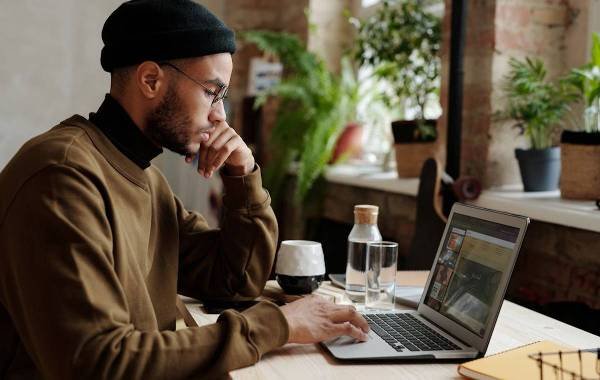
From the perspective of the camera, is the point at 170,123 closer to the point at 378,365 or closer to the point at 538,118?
the point at 378,365

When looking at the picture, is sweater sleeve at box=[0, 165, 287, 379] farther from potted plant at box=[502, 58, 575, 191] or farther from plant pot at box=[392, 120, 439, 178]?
plant pot at box=[392, 120, 439, 178]

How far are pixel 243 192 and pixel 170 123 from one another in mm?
313

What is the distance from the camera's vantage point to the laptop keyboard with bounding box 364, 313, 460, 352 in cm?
121

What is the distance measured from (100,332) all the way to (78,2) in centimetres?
307

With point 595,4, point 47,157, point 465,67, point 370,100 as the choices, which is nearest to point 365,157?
point 370,100

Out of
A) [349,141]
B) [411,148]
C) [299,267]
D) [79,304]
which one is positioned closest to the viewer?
[79,304]

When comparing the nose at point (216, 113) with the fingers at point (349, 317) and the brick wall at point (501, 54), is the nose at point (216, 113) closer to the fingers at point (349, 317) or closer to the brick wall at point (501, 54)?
the fingers at point (349, 317)

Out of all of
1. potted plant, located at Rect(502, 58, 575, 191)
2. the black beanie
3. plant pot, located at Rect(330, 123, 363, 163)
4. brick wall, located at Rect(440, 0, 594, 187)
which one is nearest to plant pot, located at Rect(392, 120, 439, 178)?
brick wall, located at Rect(440, 0, 594, 187)

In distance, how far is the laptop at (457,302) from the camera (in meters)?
1.17

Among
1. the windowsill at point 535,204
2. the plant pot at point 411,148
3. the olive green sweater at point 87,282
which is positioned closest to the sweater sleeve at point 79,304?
the olive green sweater at point 87,282

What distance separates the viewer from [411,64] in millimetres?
2959

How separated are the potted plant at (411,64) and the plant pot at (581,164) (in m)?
0.78

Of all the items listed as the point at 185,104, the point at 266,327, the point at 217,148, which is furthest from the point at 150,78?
the point at 266,327

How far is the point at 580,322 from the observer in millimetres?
1763
